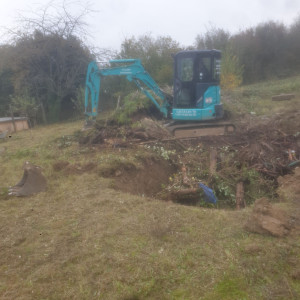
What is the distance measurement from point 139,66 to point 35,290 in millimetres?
7707

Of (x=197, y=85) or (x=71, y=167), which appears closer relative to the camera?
(x=71, y=167)

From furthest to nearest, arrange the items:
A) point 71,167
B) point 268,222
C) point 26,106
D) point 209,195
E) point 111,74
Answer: point 26,106 < point 111,74 < point 71,167 < point 209,195 < point 268,222

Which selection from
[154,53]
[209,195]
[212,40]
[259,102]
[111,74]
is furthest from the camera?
[212,40]

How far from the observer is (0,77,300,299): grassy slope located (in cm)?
291

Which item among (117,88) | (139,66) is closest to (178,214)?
(139,66)

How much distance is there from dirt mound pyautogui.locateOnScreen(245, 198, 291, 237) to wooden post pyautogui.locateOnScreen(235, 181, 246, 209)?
1.57 m

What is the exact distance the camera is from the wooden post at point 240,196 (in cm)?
547

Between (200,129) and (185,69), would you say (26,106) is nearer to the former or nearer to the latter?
(185,69)

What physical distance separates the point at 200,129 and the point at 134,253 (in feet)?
20.6

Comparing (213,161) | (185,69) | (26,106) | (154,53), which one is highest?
(154,53)

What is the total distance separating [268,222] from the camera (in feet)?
12.1

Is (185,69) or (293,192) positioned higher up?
(185,69)

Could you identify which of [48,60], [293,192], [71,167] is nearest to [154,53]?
[48,60]

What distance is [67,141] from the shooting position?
9352mm
